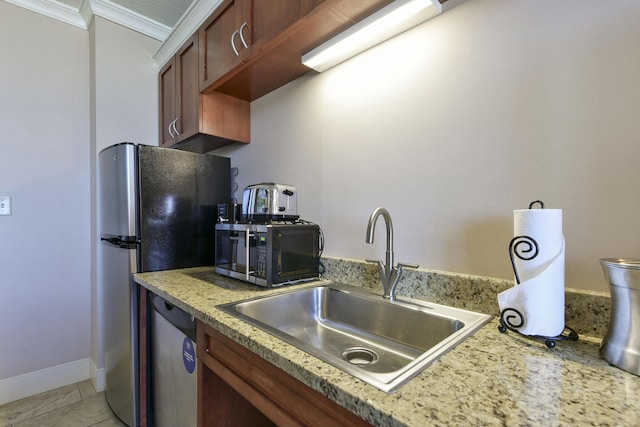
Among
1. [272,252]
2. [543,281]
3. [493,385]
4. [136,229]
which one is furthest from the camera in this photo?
[136,229]

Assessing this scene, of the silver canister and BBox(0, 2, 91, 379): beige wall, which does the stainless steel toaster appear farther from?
BBox(0, 2, 91, 379): beige wall

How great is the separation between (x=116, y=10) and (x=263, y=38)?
62.7 inches

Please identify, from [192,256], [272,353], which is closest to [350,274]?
[272,353]

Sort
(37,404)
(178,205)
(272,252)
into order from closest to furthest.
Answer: (272,252), (178,205), (37,404)

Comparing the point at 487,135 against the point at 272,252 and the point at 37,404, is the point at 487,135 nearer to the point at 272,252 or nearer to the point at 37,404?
the point at 272,252

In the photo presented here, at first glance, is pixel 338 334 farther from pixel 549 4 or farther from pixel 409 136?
→ pixel 549 4

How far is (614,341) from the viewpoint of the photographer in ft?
1.89

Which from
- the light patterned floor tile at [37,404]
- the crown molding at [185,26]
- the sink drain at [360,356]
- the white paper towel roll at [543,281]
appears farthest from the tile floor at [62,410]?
the crown molding at [185,26]

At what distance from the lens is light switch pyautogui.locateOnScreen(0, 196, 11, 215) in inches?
72.8

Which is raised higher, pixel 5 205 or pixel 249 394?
pixel 5 205

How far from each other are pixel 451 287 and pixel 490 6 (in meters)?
0.90

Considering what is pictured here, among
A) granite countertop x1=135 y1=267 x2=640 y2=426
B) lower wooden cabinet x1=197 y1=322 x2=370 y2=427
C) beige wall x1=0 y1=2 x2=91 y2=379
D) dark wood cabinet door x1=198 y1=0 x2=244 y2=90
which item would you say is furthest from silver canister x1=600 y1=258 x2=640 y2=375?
beige wall x1=0 y1=2 x2=91 y2=379

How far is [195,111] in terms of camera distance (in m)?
1.77

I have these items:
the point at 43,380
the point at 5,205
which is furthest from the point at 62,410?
the point at 5,205
